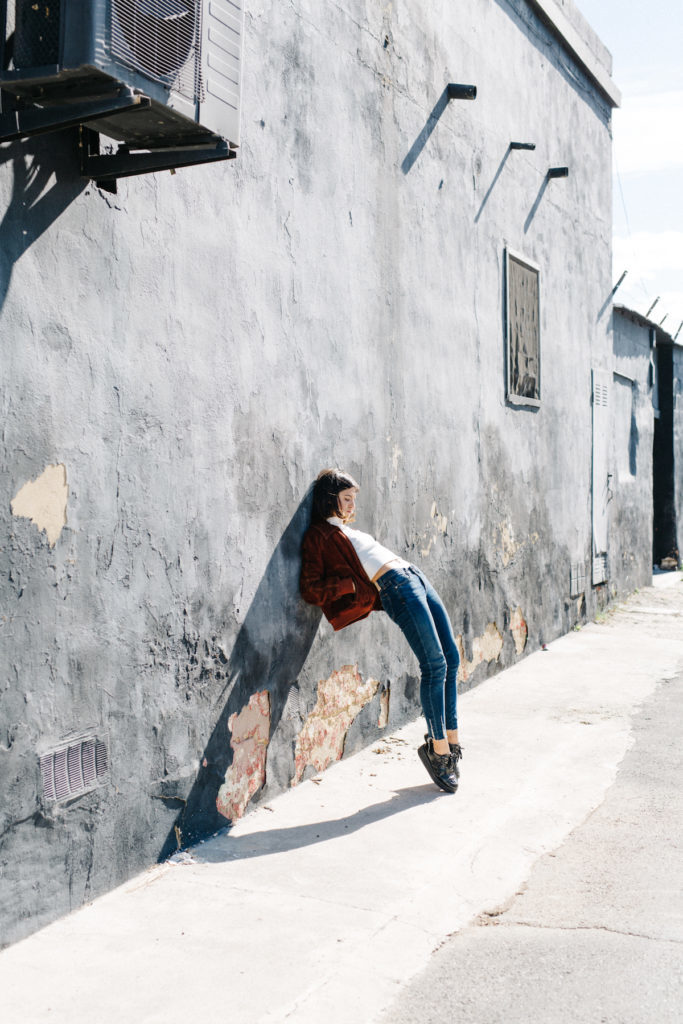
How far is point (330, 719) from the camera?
5375 millimetres

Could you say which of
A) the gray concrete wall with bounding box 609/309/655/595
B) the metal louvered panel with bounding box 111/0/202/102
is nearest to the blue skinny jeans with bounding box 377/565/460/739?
the metal louvered panel with bounding box 111/0/202/102

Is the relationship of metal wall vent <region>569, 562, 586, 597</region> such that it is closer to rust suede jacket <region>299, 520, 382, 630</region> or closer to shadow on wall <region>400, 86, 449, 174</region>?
shadow on wall <region>400, 86, 449, 174</region>

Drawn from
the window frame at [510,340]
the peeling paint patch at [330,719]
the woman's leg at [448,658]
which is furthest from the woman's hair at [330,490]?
the window frame at [510,340]

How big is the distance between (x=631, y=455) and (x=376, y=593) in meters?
8.39

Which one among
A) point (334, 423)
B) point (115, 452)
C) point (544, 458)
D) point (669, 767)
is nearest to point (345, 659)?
point (334, 423)

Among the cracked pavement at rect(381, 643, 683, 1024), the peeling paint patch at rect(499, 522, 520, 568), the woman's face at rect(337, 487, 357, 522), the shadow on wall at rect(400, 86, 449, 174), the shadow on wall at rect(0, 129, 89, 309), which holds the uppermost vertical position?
the shadow on wall at rect(400, 86, 449, 174)

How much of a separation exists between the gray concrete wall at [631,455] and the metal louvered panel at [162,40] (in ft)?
28.6

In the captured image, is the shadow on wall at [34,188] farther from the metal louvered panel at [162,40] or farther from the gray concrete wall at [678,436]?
the gray concrete wall at [678,436]

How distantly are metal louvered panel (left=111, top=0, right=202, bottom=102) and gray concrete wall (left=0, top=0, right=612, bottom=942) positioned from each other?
1.66ft

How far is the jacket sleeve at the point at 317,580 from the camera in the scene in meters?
5.06

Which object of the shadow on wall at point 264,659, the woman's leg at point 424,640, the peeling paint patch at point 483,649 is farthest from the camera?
the peeling paint patch at point 483,649

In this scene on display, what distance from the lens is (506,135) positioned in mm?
Result: 8266

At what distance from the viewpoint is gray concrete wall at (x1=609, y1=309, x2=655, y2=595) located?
1170 cm

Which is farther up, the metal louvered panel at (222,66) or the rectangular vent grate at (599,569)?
the metal louvered panel at (222,66)
